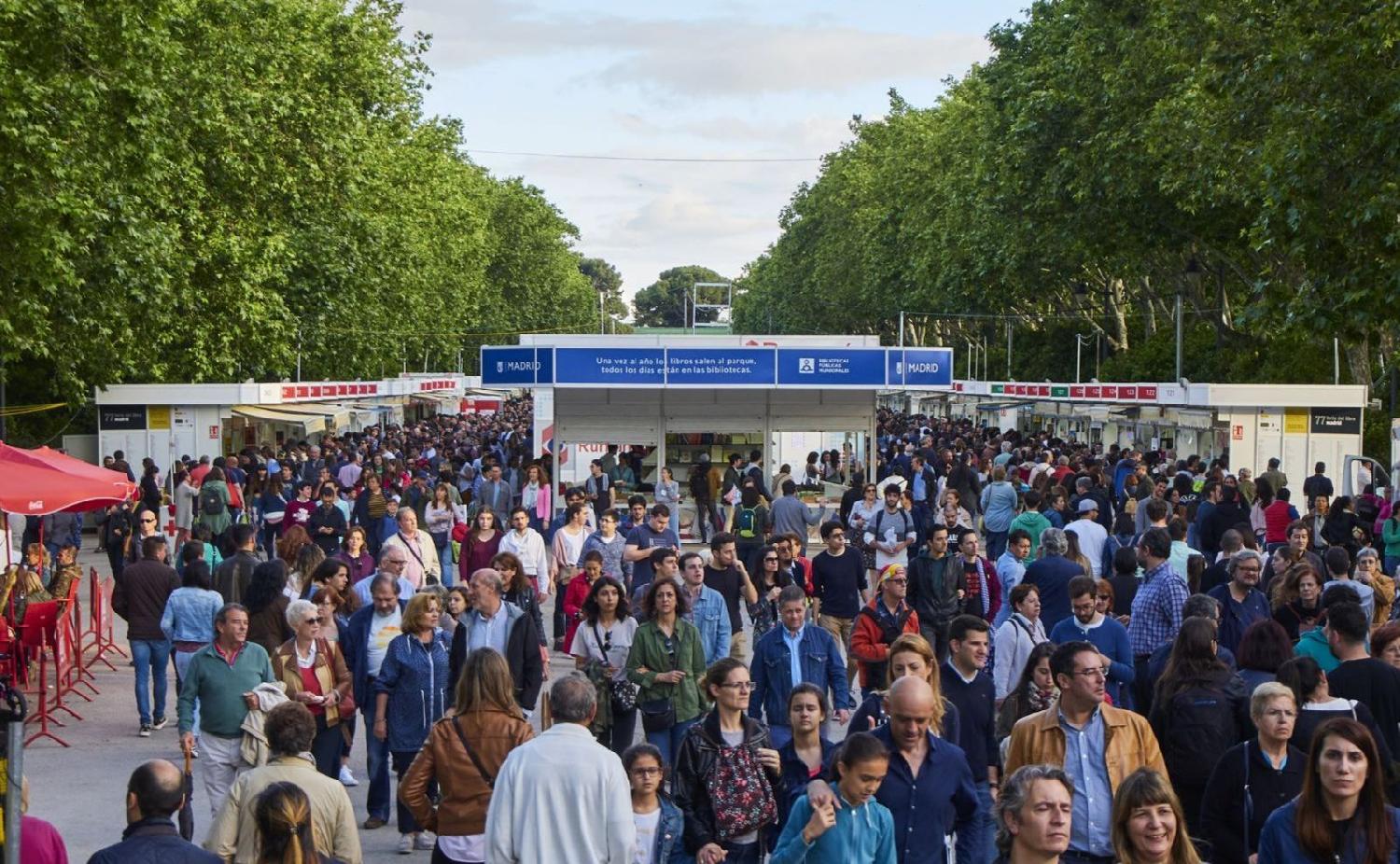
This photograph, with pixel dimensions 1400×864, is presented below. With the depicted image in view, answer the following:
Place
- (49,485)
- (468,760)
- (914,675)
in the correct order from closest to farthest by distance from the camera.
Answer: (468,760) < (914,675) < (49,485)

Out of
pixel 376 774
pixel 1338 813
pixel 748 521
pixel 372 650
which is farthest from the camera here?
pixel 748 521

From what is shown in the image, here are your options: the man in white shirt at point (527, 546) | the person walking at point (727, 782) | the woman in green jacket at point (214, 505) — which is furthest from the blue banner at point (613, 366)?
the person walking at point (727, 782)

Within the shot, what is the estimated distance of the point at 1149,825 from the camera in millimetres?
5363

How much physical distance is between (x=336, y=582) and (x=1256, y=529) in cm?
1220

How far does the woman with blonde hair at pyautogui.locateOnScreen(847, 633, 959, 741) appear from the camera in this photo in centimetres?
755

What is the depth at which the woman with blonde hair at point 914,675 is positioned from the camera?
7.55 metres

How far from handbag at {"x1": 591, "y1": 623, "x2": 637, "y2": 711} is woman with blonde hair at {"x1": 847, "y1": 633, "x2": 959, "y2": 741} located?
7.05ft

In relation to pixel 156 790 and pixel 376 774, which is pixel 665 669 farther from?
pixel 156 790

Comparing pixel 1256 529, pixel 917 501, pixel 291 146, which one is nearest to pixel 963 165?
pixel 291 146

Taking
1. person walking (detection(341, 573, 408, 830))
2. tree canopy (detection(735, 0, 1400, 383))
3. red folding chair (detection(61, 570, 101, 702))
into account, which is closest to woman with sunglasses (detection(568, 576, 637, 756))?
person walking (detection(341, 573, 408, 830))

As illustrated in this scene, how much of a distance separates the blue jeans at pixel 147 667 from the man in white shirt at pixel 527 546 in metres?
2.58

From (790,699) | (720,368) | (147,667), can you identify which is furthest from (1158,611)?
(720,368)

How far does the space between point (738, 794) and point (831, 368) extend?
22.2 meters

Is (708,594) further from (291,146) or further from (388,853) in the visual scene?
(291,146)
